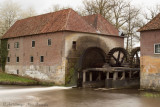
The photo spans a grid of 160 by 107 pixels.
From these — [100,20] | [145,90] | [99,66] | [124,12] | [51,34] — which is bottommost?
[145,90]

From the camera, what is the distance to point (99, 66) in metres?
24.3

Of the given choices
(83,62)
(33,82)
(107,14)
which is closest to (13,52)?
(33,82)

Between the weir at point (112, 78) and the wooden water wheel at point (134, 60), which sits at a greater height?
the wooden water wheel at point (134, 60)

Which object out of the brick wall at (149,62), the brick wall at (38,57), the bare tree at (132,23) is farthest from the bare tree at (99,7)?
the brick wall at (149,62)

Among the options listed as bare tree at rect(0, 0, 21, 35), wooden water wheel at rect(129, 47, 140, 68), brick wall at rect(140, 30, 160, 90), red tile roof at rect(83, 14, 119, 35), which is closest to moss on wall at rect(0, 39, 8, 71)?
bare tree at rect(0, 0, 21, 35)

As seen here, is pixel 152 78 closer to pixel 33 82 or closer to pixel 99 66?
pixel 99 66

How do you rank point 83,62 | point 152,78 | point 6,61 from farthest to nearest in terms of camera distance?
point 6,61 < point 83,62 < point 152,78

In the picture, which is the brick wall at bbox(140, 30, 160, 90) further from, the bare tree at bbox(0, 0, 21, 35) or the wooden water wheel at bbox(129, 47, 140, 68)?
the bare tree at bbox(0, 0, 21, 35)

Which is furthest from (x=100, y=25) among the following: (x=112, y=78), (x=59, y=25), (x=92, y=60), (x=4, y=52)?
(x=4, y=52)

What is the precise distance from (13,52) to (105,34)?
1138cm

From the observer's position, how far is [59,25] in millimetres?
24391

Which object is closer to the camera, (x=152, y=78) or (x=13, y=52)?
(x=152, y=78)

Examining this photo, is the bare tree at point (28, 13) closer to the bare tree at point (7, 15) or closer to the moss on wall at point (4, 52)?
the bare tree at point (7, 15)

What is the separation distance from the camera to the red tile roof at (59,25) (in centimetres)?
2438
